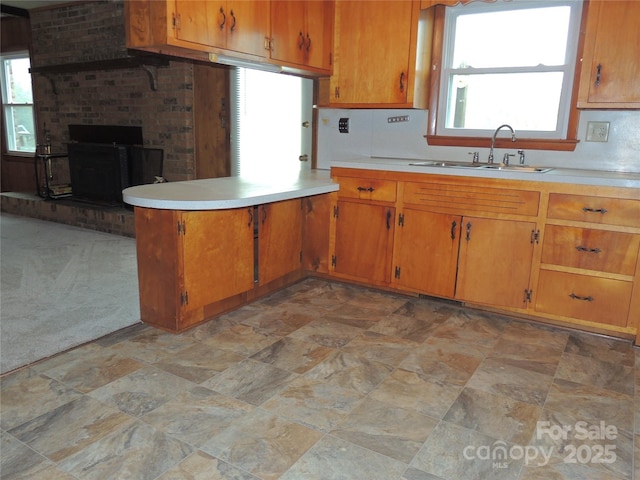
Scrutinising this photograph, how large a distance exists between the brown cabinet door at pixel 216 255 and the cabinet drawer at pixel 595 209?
1.78 meters

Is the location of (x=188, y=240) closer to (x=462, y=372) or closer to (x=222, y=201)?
(x=222, y=201)

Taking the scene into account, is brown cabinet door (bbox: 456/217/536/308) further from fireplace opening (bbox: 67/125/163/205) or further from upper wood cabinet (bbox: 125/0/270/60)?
fireplace opening (bbox: 67/125/163/205)

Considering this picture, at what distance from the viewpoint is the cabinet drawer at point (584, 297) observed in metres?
2.70

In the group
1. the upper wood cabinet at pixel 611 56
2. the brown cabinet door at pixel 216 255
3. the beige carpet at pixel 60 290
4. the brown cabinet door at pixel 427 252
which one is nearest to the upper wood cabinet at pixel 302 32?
the brown cabinet door at pixel 216 255

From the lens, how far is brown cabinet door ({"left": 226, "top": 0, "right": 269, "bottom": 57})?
2.77 meters

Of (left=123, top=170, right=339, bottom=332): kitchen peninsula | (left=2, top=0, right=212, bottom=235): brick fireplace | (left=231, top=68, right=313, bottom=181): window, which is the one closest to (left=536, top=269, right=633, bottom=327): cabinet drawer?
(left=123, top=170, right=339, bottom=332): kitchen peninsula

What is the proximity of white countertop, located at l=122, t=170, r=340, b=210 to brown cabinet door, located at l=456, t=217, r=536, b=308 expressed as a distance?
101 centimetres

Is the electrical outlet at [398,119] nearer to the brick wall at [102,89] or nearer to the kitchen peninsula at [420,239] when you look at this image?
the kitchen peninsula at [420,239]

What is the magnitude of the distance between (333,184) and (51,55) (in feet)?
15.3

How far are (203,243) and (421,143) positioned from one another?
1.86 meters

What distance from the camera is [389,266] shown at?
3.37 m

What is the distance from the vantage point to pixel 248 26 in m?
2.89

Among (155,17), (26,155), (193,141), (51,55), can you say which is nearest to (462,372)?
(155,17)

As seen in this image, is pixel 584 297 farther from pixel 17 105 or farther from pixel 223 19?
pixel 17 105
